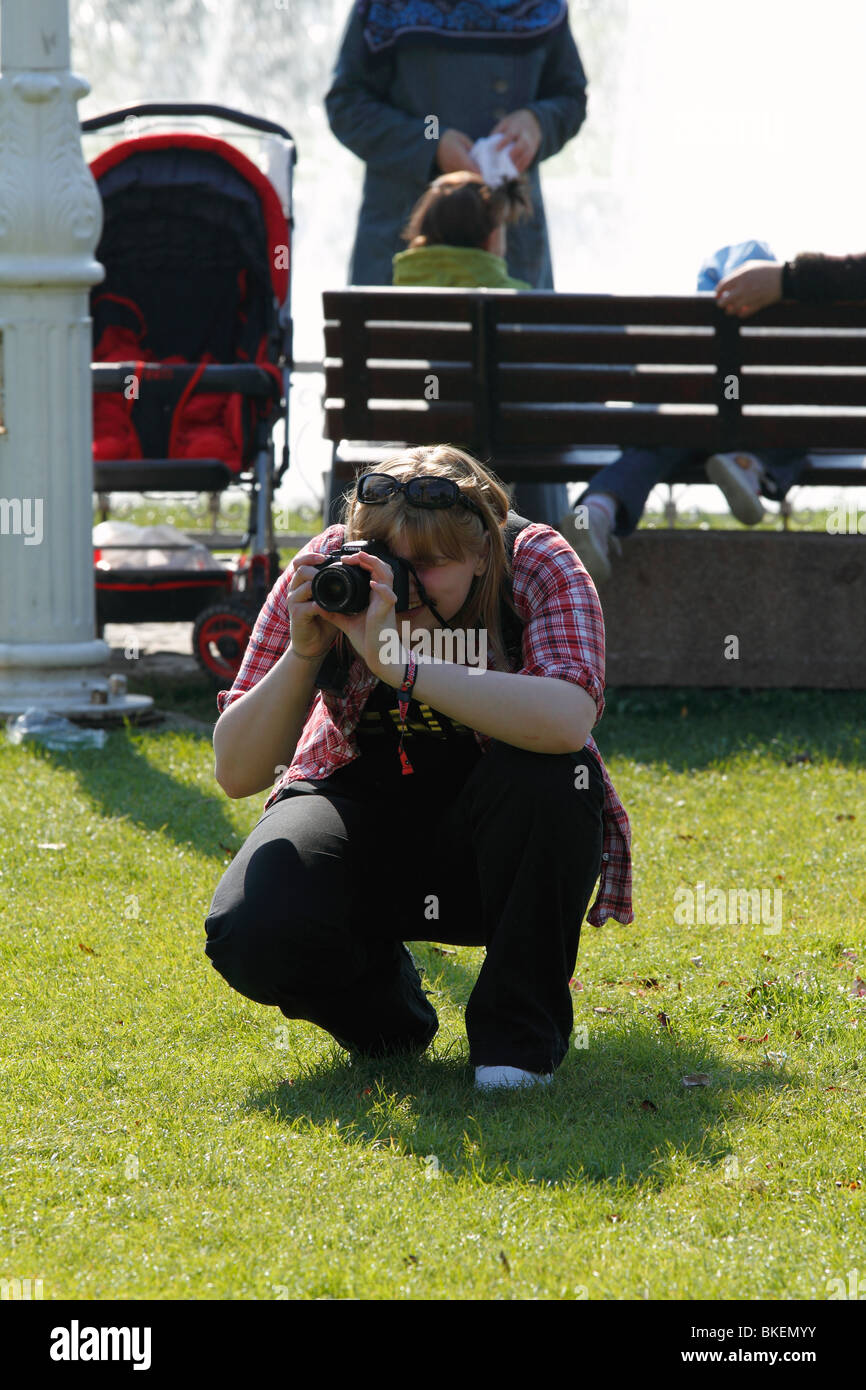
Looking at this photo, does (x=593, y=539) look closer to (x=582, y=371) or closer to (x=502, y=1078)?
(x=582, y=371)

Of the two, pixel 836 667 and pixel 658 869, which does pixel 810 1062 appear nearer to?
pixel 658 869

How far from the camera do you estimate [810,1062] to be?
2.93 metres

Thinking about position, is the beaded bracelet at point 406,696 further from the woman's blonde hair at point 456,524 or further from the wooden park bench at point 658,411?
the wooden park bench at point 658,411

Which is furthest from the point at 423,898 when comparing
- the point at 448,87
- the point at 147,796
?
the point at 448,87

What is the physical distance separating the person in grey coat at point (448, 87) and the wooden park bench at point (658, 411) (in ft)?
3.15

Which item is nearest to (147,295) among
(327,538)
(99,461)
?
(99,461)

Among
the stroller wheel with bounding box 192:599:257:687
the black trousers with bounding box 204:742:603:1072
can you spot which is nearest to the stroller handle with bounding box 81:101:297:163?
the stroller wheel with bounding box 192:599:257:687

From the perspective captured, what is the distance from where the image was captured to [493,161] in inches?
245

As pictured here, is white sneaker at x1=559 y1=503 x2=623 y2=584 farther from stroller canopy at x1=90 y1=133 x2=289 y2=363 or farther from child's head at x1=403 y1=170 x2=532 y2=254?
stroller canopy at x1=90 y1=133 x2=289 y2=363

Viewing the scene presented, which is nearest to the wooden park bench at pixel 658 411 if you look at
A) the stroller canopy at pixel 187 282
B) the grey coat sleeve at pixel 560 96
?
the stroller canopy at pixel 187 282

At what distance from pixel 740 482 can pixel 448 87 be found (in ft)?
7.01

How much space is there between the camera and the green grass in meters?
2.21

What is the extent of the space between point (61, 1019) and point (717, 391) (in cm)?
331

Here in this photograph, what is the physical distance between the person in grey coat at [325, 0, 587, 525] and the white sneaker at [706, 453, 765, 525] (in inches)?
48.5
